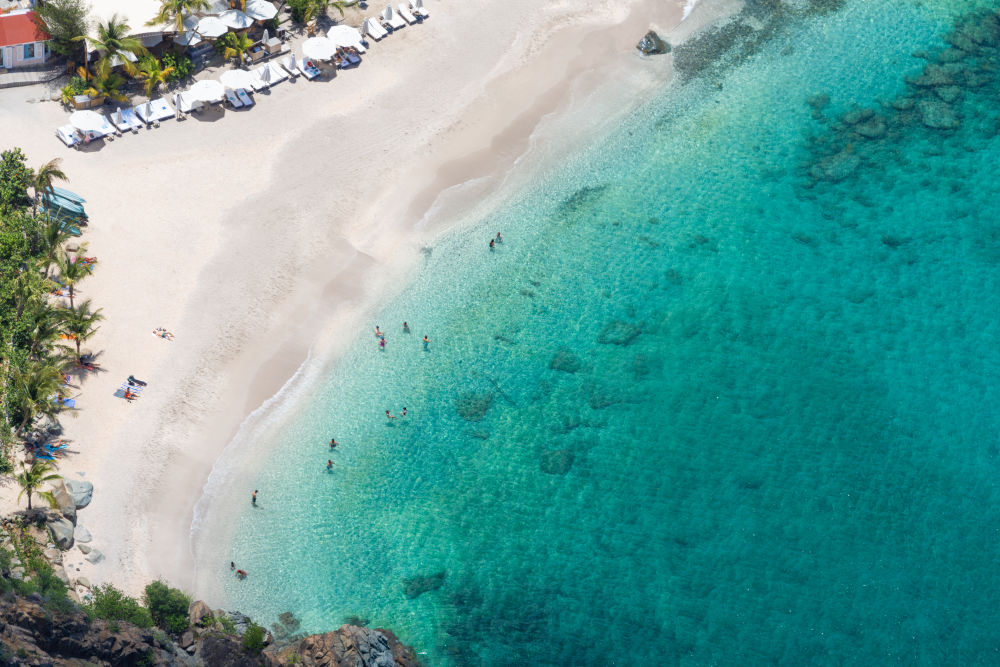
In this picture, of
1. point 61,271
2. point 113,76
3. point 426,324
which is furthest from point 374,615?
point 113,76

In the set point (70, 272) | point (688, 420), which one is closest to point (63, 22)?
point (70, 272)

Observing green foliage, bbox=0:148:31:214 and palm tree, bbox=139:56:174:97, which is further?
palm tree, bbox=139:56:174:97

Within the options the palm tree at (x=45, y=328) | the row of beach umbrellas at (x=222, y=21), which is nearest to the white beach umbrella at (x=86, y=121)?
the row of beach umbrellas at (x=222, y=21)

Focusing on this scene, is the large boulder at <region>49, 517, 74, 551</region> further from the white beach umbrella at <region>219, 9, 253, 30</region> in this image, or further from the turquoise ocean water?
the white beach umbrella at <region>219, 9, 253, 30</region>

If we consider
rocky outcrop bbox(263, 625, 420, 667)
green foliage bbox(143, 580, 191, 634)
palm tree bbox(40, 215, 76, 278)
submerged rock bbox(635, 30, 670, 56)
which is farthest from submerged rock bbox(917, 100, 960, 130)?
green foliage bbox(143, 580, 191, 634)

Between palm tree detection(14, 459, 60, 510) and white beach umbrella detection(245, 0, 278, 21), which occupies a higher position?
white beach umbrella detection(245, 0, 278, 21)
